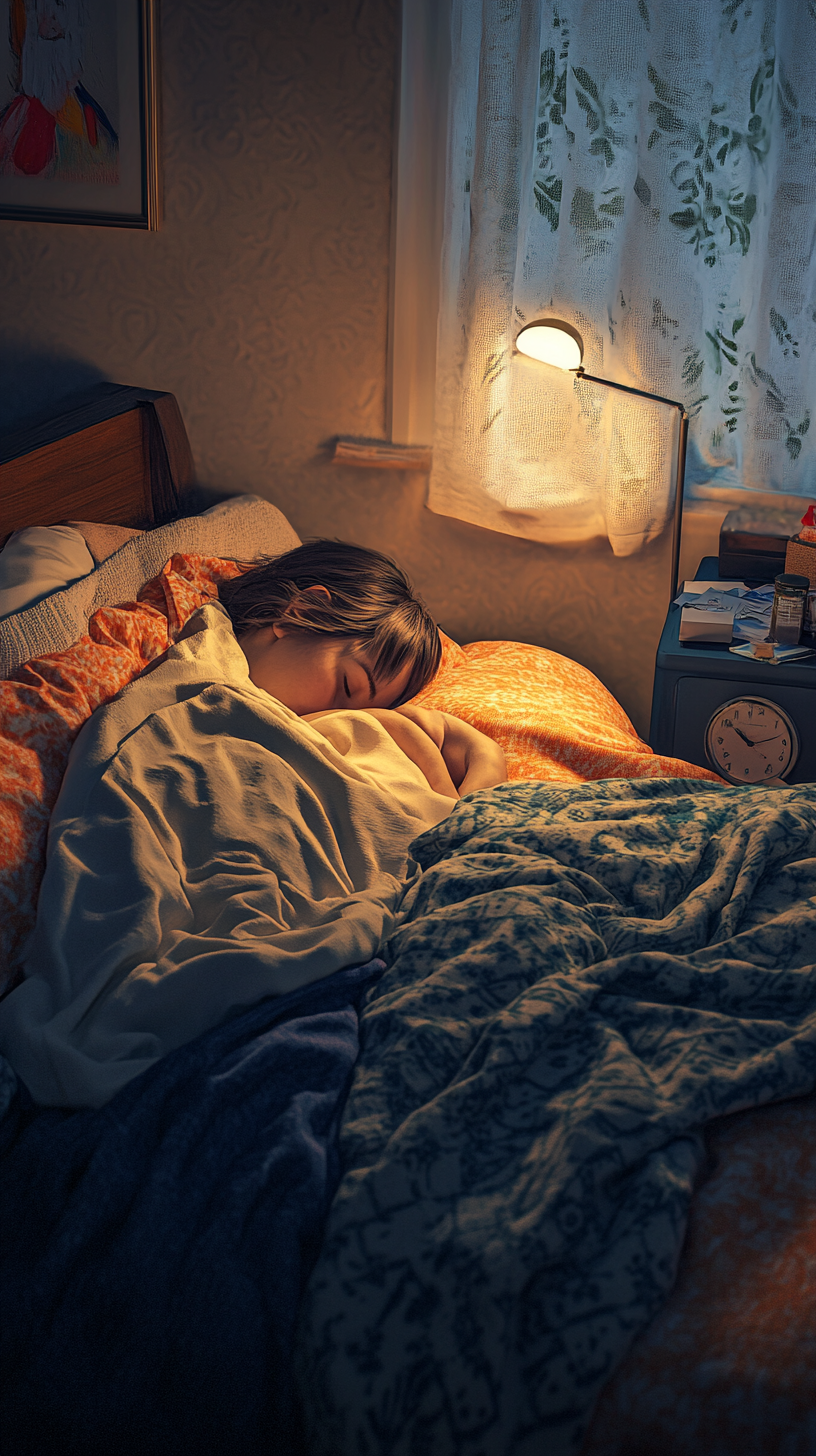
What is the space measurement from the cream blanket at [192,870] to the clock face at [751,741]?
0.58 m

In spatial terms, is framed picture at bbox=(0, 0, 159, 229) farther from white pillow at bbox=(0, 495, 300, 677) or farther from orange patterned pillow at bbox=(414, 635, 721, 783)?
orange patterned pillow at bbox=(414, 635, 721, 783)

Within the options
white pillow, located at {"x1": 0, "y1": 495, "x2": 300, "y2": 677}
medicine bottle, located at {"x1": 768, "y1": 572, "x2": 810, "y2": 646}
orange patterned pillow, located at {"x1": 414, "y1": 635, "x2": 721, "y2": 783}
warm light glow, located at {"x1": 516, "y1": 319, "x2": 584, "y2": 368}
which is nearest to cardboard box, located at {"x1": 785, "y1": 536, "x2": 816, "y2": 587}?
medicine bottle, located at {"x1": 768, "y1": 572, "x2": 810, "y2": 646}

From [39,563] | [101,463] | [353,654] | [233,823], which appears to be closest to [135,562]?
[39,563]

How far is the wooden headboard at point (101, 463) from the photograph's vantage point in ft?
5.81

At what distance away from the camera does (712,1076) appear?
85 cm

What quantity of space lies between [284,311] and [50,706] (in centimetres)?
129

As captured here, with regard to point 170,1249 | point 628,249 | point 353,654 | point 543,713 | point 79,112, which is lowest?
point 170,1249

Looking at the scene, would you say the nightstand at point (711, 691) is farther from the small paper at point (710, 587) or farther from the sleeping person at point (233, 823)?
the sleeping person at point (233, 823)

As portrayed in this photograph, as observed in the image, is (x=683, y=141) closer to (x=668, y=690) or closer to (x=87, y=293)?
(x=668, y=690)

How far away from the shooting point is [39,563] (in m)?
1.58

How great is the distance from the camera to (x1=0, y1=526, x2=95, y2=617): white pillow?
59.4 inches

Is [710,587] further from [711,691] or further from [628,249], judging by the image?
[628,249]

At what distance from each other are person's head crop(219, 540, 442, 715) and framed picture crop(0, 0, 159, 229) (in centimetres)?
101

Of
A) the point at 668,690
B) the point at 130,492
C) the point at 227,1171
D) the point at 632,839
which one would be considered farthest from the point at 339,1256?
the point at 130,492
